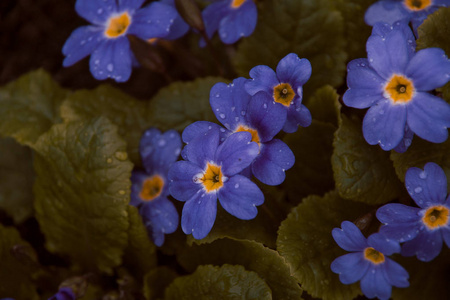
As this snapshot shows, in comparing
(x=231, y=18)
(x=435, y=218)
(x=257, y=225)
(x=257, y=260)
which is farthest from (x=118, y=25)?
(x=435, y=218)

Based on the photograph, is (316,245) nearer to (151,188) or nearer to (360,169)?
(360,169)

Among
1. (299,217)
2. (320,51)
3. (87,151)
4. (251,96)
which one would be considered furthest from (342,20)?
(87,151)

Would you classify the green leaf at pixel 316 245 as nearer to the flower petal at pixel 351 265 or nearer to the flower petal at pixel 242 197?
the flower petal at pixel 351 265

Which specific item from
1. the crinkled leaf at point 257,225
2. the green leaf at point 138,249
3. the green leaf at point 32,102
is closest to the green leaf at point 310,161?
the crinkled leaf at point 257,225

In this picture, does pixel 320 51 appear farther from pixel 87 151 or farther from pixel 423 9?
pixel 87 151

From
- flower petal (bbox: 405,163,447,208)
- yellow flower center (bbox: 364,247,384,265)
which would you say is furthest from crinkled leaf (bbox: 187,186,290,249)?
flower petal (bbox: 405,163,447,208)

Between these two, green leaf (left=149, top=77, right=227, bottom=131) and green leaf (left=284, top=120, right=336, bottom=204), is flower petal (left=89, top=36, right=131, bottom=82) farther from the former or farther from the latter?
green leaf (left=284, top=120, right=336, bottom=204)
